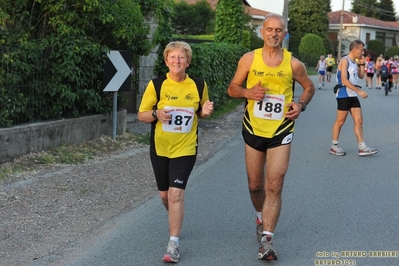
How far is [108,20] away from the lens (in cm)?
1066

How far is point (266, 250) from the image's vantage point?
5.40 metres

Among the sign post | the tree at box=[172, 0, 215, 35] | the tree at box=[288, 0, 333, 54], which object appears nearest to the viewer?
the sign post

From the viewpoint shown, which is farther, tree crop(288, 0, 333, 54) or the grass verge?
tree crop(288, 0, 333, 54)

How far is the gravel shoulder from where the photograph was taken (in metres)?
5.84

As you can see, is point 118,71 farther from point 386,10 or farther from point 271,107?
point 386,10

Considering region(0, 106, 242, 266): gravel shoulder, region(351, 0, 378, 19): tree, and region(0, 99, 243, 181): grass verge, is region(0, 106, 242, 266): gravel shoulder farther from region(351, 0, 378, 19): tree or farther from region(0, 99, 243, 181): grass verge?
region(351, 0, 378, 19): tree

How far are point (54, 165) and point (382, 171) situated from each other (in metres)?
4.93

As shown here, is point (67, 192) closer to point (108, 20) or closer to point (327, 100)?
point (108, 20)

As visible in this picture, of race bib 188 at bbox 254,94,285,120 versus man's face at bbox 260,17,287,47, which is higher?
man's face at bbox 260,17,287,47

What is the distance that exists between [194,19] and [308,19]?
27.7 metres

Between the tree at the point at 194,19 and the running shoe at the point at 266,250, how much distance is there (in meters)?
45.1

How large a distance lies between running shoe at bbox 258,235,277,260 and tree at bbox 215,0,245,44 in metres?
20.8

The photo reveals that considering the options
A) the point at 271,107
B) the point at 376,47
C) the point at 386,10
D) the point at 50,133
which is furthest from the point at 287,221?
the point at 386,10

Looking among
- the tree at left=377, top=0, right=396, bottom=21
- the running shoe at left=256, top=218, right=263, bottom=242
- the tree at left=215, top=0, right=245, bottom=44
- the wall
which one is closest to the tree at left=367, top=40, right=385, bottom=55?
the tree at left=377, top=0, right=396, bottom=21
